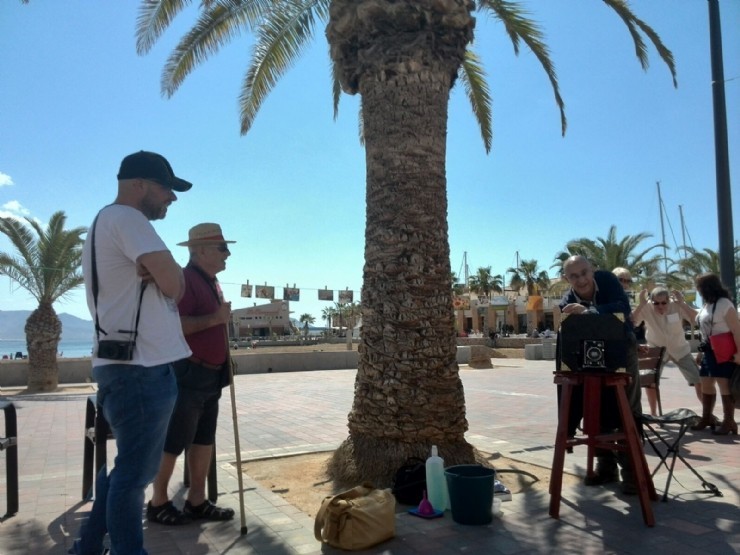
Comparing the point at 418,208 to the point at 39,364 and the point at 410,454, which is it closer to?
the point at 410,454

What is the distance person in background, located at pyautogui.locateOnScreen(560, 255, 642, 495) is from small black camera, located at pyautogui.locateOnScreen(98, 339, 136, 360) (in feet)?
9.91

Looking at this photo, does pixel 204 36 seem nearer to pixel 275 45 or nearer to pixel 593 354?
pixel 275 45

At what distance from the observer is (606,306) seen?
14.7 ft

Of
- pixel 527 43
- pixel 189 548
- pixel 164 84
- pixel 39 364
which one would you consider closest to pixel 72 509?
pixel 189 548

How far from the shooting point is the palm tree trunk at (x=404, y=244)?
4957 millimetres

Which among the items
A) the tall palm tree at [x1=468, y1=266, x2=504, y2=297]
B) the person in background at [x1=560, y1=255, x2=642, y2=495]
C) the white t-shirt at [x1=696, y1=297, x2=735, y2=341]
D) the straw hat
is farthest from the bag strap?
the tall palm tree at [x1=468, y1=266, x2=504, y2=297]

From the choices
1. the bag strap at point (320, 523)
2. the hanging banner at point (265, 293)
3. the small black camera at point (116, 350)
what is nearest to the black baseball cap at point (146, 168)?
the small black camera at point (116, 350)

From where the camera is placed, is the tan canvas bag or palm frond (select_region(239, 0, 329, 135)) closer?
the tan canvas bag

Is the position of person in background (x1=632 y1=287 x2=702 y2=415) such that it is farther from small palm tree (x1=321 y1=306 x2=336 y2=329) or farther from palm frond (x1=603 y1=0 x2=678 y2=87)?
small palm tree (x1=321 y1=306 x2=336 y2=329)

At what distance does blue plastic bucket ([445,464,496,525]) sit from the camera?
3.86 m

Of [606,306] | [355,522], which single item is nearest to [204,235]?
[355,522]

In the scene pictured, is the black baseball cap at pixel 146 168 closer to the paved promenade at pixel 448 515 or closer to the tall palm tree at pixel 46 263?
the paved promenade at pixel 448 515

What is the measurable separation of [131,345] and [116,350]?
0.06 meters

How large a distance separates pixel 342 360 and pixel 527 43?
14.2 metres
